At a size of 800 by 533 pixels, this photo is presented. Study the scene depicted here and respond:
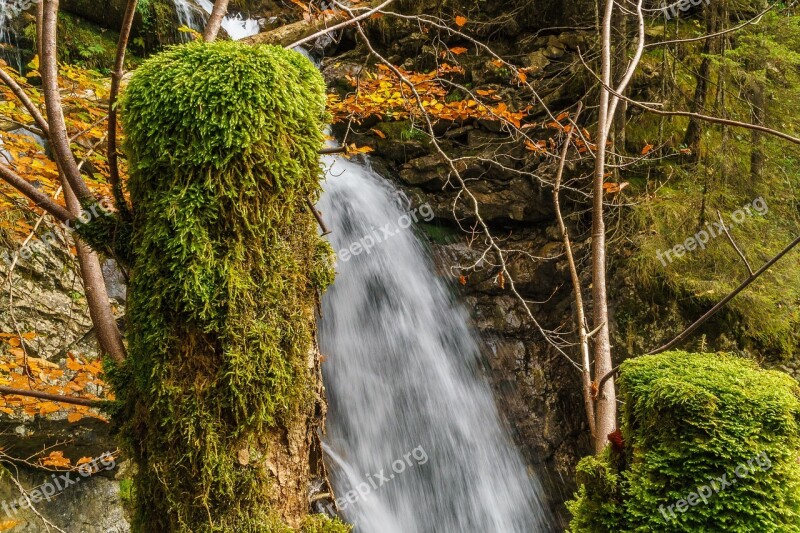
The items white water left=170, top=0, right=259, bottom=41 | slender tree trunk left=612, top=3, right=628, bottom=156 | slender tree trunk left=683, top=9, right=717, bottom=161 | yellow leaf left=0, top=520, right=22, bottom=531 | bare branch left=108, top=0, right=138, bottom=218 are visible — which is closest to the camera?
bare branch left=108, top=0, right=138, bottom=218

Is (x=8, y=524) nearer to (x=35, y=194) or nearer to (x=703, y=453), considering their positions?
(x=35, y=194)

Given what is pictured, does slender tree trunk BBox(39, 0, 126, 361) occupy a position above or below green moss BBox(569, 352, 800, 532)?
above

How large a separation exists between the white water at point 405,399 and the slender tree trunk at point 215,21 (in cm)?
463

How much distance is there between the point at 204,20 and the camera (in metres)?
8.15

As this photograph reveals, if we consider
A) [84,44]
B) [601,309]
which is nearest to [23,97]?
[601,309]

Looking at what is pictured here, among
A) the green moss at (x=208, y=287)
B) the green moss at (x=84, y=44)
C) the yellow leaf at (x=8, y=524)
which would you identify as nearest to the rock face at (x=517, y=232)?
the green moss at (x=84, y=44)

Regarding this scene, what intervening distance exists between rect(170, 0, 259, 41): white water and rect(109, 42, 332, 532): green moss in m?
6.82

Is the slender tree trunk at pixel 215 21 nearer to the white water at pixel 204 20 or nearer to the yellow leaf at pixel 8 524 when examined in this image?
the yellow leaf at pixel 8 524

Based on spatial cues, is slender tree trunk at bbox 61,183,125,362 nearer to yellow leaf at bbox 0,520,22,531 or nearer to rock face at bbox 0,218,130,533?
rock face at bbox 0,218,130,533

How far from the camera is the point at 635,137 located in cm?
686

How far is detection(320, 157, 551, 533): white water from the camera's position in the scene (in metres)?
5.64

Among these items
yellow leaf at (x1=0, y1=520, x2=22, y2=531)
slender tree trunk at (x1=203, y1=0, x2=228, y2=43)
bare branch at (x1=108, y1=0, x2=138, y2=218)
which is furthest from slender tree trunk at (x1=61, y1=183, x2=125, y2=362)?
yellow leaf at (x1=0, y1=520, x2=22, y2=531)

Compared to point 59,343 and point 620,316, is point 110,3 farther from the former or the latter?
point 620,316

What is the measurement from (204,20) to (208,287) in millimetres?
8351
